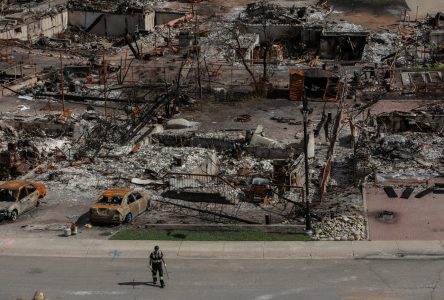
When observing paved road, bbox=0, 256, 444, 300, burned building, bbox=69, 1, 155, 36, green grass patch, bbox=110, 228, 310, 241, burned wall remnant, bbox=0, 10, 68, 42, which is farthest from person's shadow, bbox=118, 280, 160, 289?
burned building, bbox=69, 1, 155, 36

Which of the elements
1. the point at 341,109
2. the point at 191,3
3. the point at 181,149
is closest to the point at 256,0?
the point at 191,3

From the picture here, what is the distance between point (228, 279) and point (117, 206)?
694 cm

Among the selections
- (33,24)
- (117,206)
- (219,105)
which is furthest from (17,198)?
(33,24)

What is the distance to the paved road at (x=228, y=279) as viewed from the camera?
28234mm

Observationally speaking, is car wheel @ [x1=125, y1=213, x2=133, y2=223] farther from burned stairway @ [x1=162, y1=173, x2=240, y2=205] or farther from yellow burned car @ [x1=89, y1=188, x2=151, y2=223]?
burned stairway @ [x1=162, y1=173, x2=240, y2=205]

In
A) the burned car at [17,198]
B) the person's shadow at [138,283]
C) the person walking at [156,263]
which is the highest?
the person walking at [156,263]

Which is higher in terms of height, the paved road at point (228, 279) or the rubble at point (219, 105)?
the paved road at point (228, 279)

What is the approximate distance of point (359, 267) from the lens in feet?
98.7

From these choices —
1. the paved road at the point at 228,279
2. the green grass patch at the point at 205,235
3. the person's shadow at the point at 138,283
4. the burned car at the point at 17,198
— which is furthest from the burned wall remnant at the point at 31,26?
the person's shadow at the point at 138,283

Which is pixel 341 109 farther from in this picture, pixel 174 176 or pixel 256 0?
pixel 256 0

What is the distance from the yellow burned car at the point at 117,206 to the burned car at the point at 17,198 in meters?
3.13

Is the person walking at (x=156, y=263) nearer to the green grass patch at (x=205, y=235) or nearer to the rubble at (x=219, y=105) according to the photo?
the green grass patch at (x=205, y=235)

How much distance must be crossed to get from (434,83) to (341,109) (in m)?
7.30

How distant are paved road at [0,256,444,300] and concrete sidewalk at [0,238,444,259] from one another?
434mm
